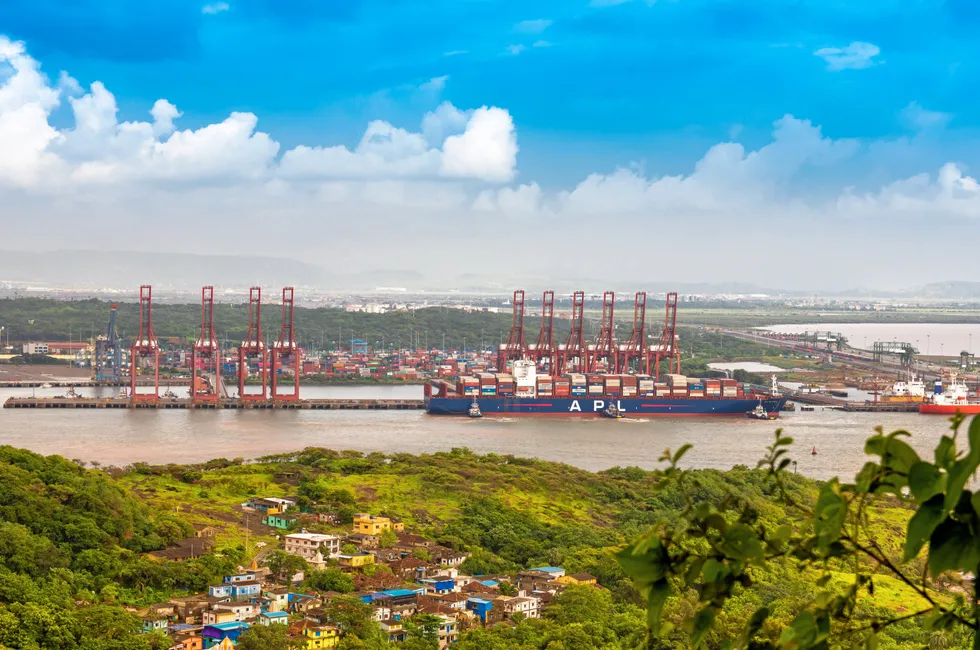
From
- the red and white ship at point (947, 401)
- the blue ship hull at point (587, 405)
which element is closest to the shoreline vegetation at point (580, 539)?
the blue ship hull at point (587, 405)

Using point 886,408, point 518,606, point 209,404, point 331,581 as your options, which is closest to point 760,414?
point 886,408

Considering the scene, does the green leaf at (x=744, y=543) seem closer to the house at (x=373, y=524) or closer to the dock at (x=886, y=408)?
the house at (x=373, y=524)

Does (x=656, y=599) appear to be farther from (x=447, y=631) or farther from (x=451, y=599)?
(x=451, y=599)

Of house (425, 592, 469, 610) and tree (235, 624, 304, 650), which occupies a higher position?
tree (235, 624, 304, 650)

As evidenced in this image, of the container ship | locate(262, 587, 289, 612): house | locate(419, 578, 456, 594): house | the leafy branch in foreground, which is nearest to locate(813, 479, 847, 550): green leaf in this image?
the leafy branch in foreground

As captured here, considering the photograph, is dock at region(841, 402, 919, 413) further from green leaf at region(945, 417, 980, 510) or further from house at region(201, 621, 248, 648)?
green leaf at region(945, 417, 980, 510)

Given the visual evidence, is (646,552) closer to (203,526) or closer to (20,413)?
(203,526)
